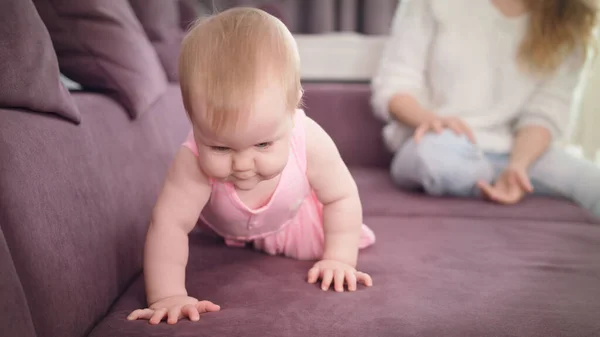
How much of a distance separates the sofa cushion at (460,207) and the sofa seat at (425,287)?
14 mm

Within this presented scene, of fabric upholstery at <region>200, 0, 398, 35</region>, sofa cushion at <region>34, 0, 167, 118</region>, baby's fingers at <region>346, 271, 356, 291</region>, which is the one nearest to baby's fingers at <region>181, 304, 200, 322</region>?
baby's fingers at <region>346, 271, 356, 291</region>

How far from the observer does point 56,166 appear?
809mm

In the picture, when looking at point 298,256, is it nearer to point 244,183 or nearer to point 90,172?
point 244,183

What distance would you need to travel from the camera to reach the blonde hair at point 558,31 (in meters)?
1.61

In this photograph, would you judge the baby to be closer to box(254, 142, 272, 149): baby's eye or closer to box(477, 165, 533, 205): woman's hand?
box(254, 142, 272, 149): baby's eye

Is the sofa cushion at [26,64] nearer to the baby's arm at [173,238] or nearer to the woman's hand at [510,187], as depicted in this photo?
the baby's arm at [173,238]

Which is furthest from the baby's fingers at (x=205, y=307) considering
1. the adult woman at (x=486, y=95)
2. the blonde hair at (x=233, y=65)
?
the adult woman at (x=486, y=95)

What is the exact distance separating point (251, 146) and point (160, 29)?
1111 millimetres

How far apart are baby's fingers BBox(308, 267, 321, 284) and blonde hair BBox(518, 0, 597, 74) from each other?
1.10m

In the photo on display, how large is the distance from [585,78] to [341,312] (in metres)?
1.50

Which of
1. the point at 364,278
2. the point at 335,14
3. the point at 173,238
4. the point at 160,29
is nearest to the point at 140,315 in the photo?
the point at 173,238

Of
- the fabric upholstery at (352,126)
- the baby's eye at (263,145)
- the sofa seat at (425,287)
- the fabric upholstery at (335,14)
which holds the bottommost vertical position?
the fabric upholstery at (352,126)

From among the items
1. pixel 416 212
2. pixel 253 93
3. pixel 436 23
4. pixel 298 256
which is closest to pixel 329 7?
pixel 436 23

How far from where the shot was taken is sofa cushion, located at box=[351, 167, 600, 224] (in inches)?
51.9
